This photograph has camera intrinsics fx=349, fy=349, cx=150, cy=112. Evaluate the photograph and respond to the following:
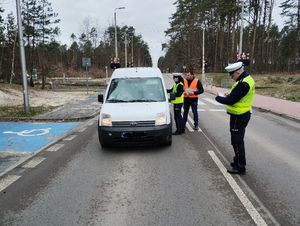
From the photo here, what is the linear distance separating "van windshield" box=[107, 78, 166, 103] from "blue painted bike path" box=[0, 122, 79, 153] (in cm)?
232

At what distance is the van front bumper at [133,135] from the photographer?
771cm

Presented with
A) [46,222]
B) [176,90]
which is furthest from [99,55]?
[46,222]

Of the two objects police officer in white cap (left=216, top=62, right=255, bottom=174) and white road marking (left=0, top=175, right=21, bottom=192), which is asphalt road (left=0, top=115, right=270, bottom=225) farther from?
police officer in white cap (left=216, top=62, right=255, bottom=174)

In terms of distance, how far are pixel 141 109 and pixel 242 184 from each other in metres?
3.20

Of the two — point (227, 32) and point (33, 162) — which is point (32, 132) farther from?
point (227, 32)

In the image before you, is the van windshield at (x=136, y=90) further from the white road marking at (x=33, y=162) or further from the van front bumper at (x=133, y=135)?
the white road marking at (x=33, y=162)

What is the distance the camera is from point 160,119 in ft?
25.9

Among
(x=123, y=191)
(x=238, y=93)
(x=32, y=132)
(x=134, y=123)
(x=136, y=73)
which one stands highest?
(x=136, y=73)

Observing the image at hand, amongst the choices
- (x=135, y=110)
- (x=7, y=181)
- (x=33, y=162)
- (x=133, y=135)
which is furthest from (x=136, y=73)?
(x=7, y=181)

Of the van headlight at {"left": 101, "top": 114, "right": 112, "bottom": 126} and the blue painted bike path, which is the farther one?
the blue painted bike path

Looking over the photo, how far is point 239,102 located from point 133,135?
104 inches

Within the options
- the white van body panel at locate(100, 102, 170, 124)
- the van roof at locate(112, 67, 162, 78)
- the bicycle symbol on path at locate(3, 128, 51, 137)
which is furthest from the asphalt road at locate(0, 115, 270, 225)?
the bicycle symbol on path at locate(3, 128, 51, 137)

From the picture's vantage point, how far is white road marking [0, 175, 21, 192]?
575 cm

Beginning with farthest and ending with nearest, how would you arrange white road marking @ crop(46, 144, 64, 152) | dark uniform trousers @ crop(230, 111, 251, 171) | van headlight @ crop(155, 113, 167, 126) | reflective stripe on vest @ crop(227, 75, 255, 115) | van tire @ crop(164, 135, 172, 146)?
1. white road marking @ crop(46, 144, 64, 152)
2. van tire @ crop(164, 135, 172, 146)
3. van headlight @ crop(155, 113, 167, 126)
4. dark uniform trousers @ crop(230, 111, 251, 171)
5. reflective stripe on vest @ crop(227, 75, 255, 115)
